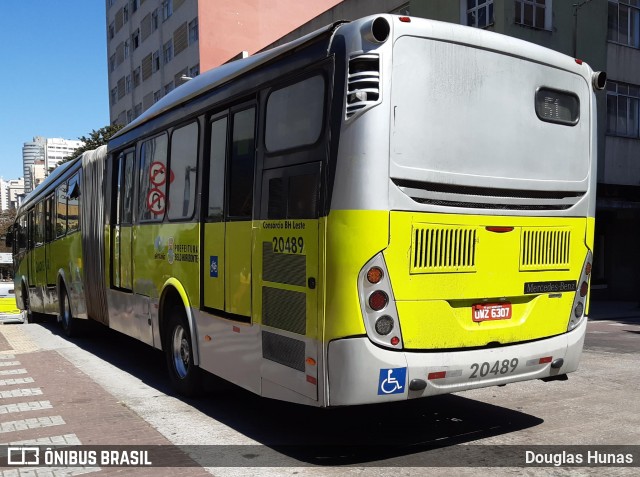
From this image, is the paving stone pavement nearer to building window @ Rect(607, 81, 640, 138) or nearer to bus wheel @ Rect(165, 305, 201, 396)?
bus wheel @ Rect(165, 305, 201, 396)

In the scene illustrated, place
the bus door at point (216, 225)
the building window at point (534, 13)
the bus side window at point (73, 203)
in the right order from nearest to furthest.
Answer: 1. the bus door at point (216, 225)
2. the bus side window at point (73, 203)
3. the building window at point (534, 13)

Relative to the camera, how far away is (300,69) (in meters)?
5.07

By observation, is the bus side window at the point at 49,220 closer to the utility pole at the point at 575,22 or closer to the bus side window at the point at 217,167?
the bus side window at the point at 217,167

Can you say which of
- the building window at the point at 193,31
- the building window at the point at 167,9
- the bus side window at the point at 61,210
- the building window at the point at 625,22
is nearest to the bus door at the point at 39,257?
the bus side window at the point at 61,210

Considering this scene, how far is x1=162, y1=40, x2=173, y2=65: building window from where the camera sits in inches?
1822

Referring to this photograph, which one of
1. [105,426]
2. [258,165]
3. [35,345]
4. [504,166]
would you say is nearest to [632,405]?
[504,166]

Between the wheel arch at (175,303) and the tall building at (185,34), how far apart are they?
32965mm

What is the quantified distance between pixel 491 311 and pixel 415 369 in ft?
2.89

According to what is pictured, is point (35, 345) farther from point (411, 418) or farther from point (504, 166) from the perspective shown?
point (504, 166)

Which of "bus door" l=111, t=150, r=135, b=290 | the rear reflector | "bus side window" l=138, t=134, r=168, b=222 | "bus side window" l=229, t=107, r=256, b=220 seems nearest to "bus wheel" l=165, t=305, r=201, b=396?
"bus side window" l=138, t=134, r=168, b=222

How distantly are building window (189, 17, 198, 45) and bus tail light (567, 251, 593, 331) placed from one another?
3944 cm

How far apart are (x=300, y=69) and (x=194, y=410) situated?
363 centimetres

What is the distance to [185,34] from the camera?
4338cm

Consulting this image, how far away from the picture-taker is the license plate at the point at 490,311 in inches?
198
